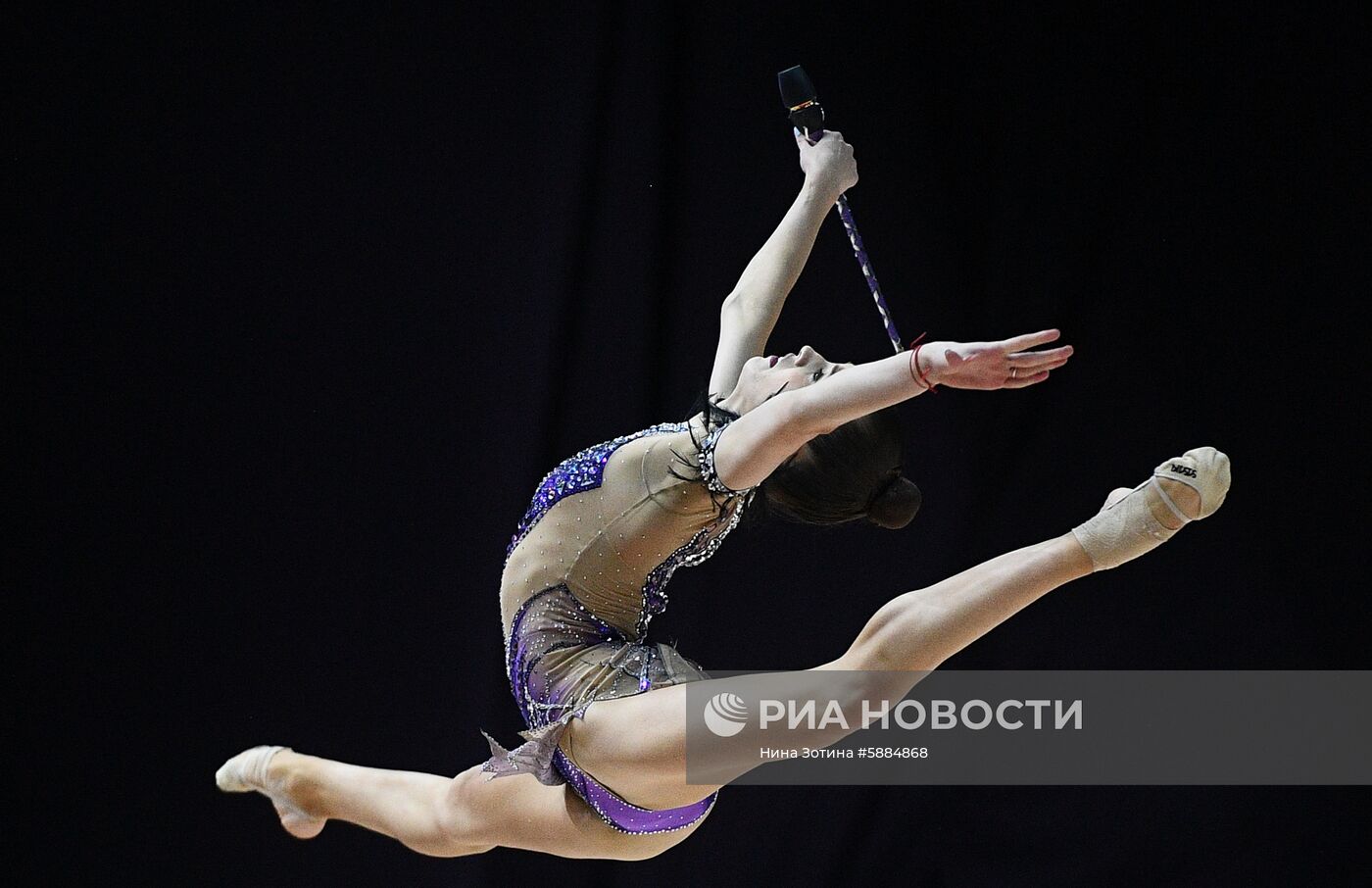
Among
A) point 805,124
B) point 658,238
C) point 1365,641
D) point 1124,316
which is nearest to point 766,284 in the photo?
point 805,124

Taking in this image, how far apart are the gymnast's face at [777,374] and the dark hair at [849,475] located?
0.16 feet

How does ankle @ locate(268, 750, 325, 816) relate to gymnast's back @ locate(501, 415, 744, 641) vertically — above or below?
below

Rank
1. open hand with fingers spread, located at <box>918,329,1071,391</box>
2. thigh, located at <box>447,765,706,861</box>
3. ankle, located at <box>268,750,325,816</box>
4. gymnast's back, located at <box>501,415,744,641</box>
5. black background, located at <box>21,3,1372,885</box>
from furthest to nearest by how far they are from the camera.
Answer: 1. black background, located at <box>21,3,1372,885</box>
2. ankle, located at <box>268,750,325,816</box>
3. thigh, located at <box>447,765,706,861</box>
4. gymnast's back, located at <box>501,415,744,641</box>
5. open hand with fingers spread, located at <box>918,329,1071,391</box>

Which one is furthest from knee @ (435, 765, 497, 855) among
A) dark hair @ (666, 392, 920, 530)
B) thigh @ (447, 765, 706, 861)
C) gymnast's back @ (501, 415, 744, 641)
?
dark hair @ (666, 392, 920, 530)

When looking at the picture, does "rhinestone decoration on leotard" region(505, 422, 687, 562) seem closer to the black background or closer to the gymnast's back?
the gymnast's back

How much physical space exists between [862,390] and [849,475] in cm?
32

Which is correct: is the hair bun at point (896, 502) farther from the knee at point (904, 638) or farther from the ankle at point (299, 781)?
the ankle at point (299, 781)

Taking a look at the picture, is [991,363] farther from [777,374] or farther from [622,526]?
[622,526]

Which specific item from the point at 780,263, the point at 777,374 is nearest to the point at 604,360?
the point at 780,263

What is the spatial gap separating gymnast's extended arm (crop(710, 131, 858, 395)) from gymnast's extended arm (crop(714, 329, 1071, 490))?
408 mm

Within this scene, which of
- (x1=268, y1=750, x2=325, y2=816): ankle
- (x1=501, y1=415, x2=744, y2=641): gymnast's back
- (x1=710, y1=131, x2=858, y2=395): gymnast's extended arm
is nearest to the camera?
(x1=501, y1=415, x2=744, y2=641): gymnast's back

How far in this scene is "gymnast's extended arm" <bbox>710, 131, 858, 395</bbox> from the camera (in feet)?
7.84

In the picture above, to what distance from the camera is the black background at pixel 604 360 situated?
2748 mm

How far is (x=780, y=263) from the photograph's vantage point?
2441 millimetres
